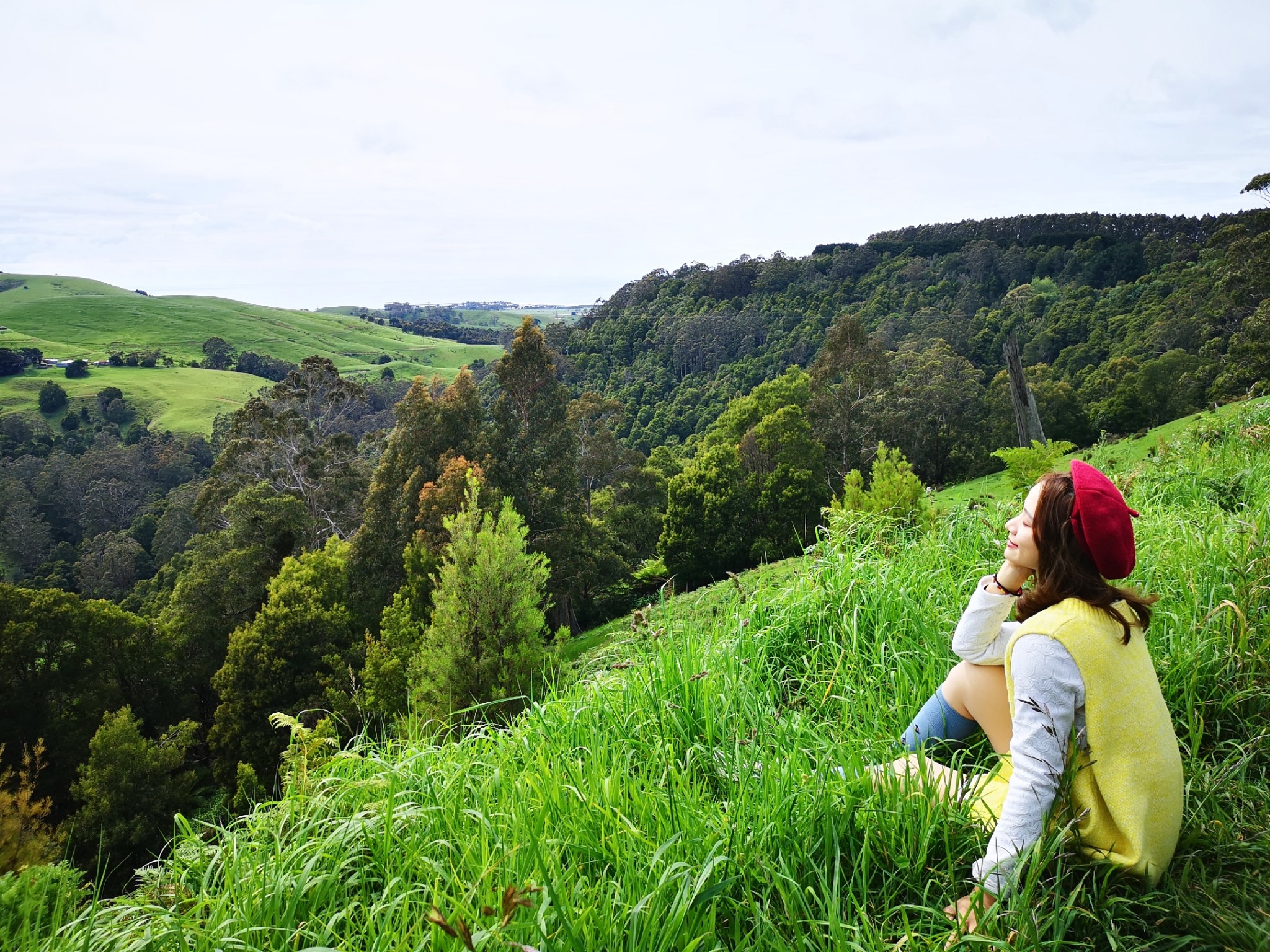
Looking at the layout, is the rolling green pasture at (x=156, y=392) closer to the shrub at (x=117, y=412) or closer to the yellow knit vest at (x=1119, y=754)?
the shrub at (x=117, y=412)

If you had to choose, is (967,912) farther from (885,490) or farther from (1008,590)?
(885,490)

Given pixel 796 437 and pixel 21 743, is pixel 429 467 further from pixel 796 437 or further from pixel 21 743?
pixel 796 437

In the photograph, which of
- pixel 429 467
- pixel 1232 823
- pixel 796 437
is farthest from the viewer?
pixel 796 437

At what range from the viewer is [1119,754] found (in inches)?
65.8

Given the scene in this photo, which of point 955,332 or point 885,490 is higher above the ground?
point 955,332

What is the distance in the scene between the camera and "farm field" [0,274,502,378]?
79.2 meters

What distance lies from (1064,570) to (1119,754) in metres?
0.45

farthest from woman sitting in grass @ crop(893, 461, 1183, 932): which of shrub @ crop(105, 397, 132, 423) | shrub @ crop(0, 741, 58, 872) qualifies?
shrub @ crop(105, 397, 132, 423)

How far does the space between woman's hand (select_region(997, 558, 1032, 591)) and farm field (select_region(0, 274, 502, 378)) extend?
83.1m

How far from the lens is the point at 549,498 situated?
2061 cm

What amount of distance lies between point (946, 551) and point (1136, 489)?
2114mm

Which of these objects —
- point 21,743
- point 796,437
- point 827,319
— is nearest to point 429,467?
point 21,743

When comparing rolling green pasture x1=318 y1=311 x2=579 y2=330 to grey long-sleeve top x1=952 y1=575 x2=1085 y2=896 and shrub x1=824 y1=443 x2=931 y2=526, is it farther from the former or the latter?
grey long-sleeve top x1=952 y1=575 x2=1085 y2=896

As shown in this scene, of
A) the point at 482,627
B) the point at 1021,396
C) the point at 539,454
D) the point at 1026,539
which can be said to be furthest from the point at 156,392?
the point at 1026,539
